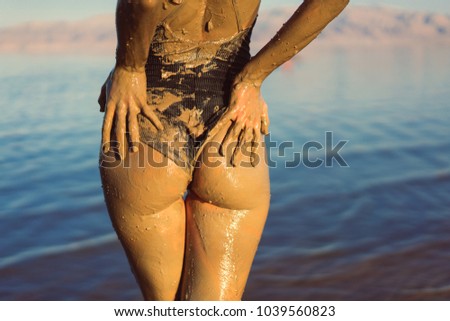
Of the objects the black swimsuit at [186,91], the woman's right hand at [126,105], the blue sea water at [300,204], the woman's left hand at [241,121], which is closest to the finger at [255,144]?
the woman's left hand at [241,121]

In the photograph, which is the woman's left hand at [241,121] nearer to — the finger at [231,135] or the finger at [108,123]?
the finger at [231,135]

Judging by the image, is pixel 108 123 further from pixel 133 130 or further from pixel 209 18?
pixel 209 18

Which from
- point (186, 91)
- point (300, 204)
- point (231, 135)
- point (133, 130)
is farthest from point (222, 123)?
→ point (300, 204)

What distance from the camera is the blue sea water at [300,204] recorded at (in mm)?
4309

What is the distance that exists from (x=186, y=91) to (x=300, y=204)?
3.58 metres

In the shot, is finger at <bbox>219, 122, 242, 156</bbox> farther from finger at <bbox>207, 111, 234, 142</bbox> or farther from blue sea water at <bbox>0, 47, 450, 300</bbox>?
blue sea water at <bbox>0, 47, 450, 300</bbox>

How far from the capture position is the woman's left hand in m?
2.09

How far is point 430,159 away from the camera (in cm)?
694

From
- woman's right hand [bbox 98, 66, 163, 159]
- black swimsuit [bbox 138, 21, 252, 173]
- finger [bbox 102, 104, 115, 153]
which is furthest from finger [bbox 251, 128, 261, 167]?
finger [bbox 102, 104, 115, 153]

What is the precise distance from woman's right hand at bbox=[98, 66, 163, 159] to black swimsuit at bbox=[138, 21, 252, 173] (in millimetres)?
34

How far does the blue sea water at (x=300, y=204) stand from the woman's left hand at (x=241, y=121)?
2171 mm
